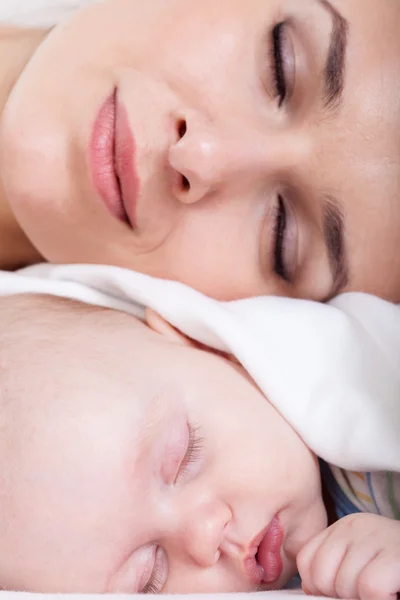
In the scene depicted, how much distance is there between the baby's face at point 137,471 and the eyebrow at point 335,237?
28 cm

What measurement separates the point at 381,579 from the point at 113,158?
2.54 feet

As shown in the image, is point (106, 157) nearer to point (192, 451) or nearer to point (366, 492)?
point (192, 451)

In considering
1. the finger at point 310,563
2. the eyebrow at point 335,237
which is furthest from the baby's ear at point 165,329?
the finger at point 310,563

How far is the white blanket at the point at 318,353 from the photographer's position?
108 centimetres

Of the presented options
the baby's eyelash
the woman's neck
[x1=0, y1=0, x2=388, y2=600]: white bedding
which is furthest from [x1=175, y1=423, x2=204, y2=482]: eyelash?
[x1=0, y1=0, x2=388, y2=600]: white bedding

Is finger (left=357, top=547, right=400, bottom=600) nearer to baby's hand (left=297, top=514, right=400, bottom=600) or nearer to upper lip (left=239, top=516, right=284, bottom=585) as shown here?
baby's hand (left=297, top=514, right=400, bottom=600)

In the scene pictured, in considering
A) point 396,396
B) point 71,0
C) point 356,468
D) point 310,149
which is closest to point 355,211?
point 310,149

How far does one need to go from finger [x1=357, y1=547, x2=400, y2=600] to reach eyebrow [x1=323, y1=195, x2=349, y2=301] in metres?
0.52

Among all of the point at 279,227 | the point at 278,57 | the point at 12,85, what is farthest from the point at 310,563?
the point at 12,85

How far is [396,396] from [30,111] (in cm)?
82

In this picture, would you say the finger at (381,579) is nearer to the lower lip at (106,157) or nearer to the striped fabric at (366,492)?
the striped fabric at (366,492)

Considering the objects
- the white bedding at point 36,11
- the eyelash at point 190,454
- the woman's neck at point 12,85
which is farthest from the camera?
the white bedding at point 36,11

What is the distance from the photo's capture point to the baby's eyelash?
1007mm

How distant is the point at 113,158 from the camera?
112 cm
